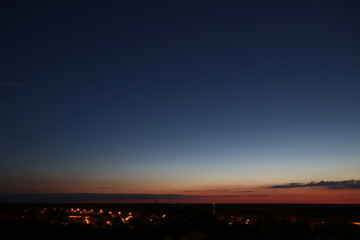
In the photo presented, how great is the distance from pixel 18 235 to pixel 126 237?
4.52 meters

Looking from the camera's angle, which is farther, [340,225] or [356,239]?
[340,225]

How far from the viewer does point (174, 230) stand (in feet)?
43.5

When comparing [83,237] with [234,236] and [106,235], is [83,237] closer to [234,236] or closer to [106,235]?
[106,235]

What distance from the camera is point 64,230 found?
1452 centimetres

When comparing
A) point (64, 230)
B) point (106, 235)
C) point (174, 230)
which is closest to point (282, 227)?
point (174, 230)

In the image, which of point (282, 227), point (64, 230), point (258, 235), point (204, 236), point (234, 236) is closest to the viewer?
point (204, 236)

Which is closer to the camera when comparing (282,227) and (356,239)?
(356,239)

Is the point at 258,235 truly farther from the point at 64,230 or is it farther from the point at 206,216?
the point at 64,230

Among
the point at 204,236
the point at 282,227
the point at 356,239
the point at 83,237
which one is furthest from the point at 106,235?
the point at 356,239

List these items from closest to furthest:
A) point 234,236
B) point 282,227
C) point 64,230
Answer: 1. point 234,236
2. point 64,230
3. point 282,227

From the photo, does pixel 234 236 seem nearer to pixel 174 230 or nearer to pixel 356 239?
pixel 174 230

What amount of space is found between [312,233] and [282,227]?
1.38 metres

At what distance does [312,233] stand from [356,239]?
75.9 inches

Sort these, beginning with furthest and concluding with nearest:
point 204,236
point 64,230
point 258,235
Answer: point 64,230
point 258,235
point 204,236
